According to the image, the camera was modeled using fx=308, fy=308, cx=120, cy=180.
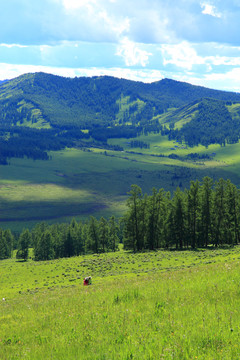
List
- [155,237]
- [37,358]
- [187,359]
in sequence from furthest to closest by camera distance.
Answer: [155,237], [37,358], [187,359]

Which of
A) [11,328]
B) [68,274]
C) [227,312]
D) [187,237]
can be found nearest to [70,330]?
[11,328]

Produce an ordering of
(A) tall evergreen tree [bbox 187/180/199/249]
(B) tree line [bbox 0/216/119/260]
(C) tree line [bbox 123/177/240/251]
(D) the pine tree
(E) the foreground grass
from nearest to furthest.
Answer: (E) the foreground grass, (A) tall evergreen tree [bbox 187/180/199/249], (C) tree line [bbox 123/177/240/251], (B) tree line [bbox 0/216/119/260], (D) the pine tree

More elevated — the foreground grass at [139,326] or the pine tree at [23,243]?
the foreground grass at [139,326]

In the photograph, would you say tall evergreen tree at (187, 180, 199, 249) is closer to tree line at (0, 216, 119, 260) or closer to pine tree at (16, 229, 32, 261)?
tree line at (0, 216, 119, 260)

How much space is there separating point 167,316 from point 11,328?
789 cm

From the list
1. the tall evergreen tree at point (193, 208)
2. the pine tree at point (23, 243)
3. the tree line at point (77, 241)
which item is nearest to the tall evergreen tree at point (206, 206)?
the tall evergreen tree at point (193, 208)

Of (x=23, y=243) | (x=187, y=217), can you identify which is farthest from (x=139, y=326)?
(x=23, y=243)

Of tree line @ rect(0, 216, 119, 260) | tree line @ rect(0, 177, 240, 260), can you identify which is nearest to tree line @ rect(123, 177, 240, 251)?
tree line @ rect(0, 177, 240, 260)

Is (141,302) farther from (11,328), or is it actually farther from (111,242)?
(111,242)

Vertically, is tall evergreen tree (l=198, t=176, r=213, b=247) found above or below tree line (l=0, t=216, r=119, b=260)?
above

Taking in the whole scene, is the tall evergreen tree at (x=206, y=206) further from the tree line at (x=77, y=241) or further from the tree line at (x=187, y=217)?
the tree line at (x=77, y=241)

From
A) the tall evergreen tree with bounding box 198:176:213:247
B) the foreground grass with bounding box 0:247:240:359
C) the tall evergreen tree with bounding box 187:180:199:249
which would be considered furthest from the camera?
the tall evergreen tree with bounding box 198:176:213:247

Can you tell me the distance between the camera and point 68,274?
54.6 metres

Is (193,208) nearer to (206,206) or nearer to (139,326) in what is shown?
(206,206)
